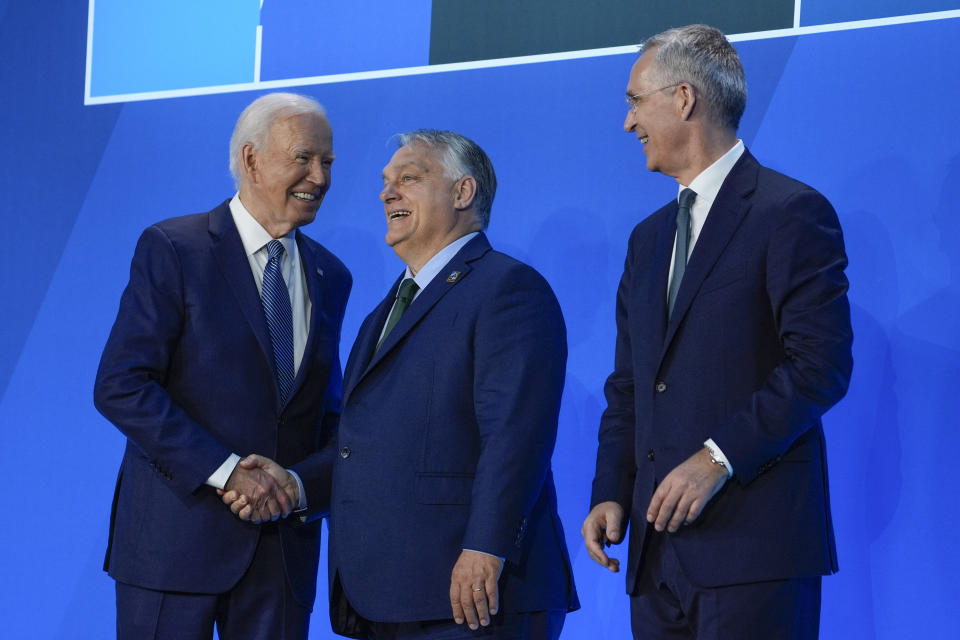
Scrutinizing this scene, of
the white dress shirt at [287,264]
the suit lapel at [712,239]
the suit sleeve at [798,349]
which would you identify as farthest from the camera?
the white dress shirt at [287,264]

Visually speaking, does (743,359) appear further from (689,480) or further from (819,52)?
(819,52)

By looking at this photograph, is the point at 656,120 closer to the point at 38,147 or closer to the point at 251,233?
the point at 251,233

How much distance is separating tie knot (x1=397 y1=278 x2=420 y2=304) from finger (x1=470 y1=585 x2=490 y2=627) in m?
0.65

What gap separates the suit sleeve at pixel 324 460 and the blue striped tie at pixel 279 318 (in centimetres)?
13

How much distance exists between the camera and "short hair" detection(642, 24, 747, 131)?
2.28 meters

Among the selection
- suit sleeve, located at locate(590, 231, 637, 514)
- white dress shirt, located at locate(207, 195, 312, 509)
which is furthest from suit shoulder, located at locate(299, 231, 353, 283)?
suit sleeve, located at locate(590, 231, 637, 514)

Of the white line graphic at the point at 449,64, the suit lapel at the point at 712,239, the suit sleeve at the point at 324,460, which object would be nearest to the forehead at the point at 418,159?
the suit sleeve at the point at 324,460

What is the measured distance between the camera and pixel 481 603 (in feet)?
7.02

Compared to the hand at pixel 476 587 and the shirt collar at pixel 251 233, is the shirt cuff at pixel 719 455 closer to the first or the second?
the hand at pixel 476 587

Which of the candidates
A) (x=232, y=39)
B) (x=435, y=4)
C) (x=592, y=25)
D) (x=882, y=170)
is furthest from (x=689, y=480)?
(x=232, y=39)

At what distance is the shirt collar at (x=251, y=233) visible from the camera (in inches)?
105

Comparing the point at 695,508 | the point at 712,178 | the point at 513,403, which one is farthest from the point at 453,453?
the point at 712,178

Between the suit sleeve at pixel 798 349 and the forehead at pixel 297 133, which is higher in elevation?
the forehead at pixel 297 133

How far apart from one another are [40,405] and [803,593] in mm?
3147
